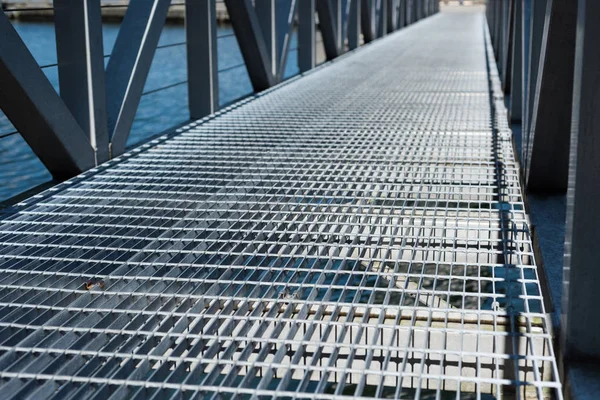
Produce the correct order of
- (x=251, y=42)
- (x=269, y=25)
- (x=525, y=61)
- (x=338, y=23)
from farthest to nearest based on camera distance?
1. (x=338, y=23)
2. (x=269, y=25)
3. (x=251, y=42)
4. (x=525, y=61)

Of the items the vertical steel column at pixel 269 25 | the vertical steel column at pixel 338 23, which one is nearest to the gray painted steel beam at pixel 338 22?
the vertical steel column at pixel 338 23

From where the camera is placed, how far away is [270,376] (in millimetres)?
1900

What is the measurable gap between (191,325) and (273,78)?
5816mm

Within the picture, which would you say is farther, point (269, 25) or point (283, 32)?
point (283, 32)

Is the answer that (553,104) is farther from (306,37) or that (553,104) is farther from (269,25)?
(306,37)

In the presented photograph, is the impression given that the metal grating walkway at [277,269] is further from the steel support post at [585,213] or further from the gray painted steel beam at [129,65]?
the gray painted steel beam at [129,65]

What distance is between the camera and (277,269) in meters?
2.54

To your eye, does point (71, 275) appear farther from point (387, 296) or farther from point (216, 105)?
point (216, 105)

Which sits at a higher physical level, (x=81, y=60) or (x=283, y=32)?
(x=81, y=60)

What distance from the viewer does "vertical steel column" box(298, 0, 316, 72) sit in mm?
9562

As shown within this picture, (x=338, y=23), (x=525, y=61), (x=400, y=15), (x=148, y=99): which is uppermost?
(x=525, y=61)

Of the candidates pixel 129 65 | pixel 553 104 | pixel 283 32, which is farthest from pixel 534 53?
pixel 283 32

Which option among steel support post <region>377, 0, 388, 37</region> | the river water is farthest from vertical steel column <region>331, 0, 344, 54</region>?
steel support post <region>377, 0, 388, 37</region>

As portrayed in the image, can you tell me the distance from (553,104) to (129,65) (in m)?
2.66
